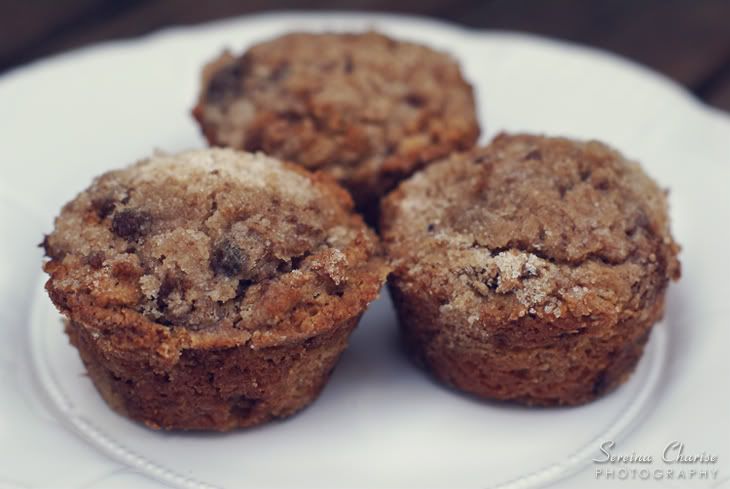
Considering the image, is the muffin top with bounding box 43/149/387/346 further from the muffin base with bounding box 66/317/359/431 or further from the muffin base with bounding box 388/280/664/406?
the muffin base with bounding box 388/280/664/406

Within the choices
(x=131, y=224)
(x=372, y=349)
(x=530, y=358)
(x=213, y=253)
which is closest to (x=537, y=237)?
(x=530, y=358)

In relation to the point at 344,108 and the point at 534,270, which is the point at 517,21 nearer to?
the point at 344,108

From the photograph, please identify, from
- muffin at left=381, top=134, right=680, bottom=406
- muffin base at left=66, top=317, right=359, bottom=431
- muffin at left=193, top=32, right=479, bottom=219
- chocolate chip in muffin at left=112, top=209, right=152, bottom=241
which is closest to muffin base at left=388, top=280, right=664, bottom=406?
muffin at left=381, top=134, right=680, bottom=406

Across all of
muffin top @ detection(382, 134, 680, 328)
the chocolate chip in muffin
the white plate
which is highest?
the chocolate chip in muffin

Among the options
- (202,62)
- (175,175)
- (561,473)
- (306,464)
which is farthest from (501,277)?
(202,62)

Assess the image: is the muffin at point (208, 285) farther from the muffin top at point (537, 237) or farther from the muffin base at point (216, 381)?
the muffin top at point (537, 237)

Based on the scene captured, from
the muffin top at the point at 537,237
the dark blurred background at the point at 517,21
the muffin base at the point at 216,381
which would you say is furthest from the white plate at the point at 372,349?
the dark blurred background at the point at 517,21
